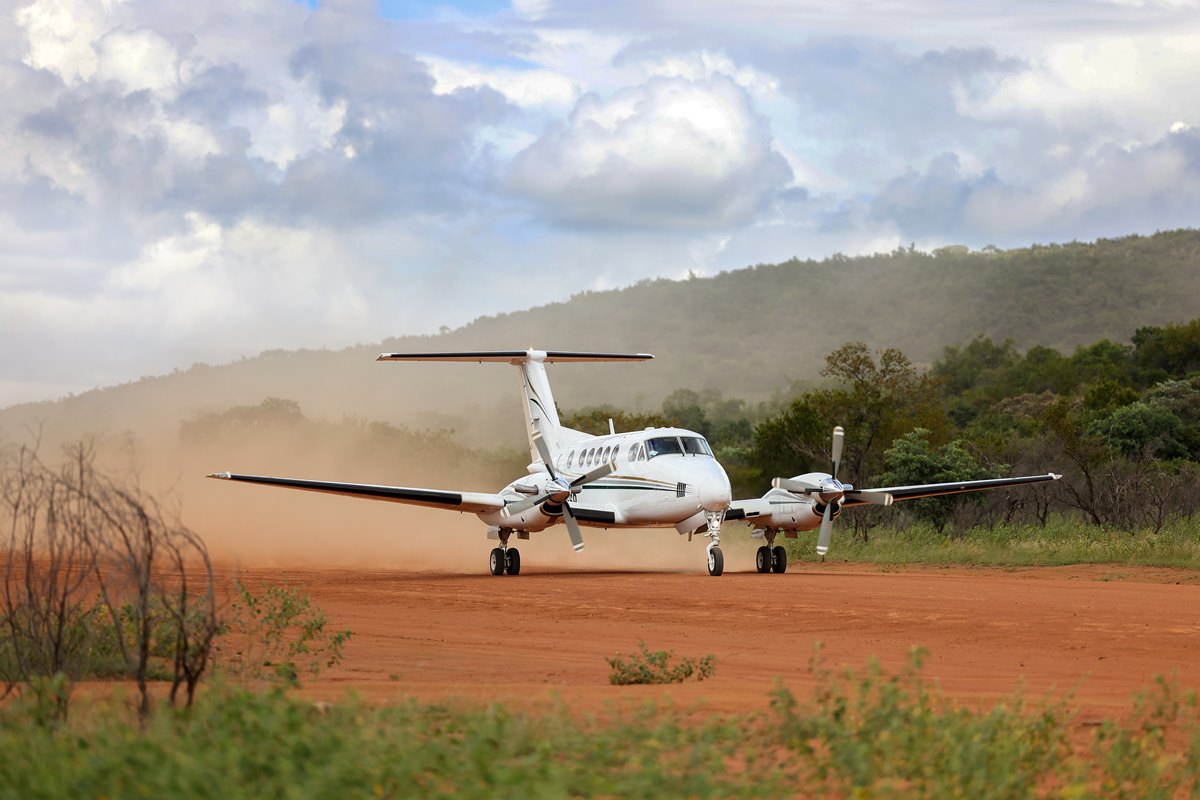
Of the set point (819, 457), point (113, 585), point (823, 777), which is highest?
point (819, 457)

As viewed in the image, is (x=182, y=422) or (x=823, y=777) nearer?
(x=823, y=777)

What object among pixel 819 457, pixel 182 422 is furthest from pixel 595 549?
pixel 182 422

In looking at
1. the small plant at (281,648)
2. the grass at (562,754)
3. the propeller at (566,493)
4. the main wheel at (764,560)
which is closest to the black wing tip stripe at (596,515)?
the propeller at (566,493)

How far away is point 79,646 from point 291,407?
5265cm

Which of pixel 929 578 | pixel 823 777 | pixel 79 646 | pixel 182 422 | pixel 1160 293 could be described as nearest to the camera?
pixel 823 777

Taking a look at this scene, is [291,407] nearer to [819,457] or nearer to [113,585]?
[819,457]

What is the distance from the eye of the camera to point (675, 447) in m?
29.2

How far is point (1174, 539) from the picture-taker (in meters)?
31.2

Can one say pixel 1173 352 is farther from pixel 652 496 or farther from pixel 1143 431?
pixel 652 496

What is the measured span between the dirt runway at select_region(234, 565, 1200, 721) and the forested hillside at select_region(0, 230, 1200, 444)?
73871 mm

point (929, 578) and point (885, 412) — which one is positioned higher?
point (885, 412)

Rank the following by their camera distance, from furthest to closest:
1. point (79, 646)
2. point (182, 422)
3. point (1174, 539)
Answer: point (182, 422) → point (1174, 539) → point (79, 646)

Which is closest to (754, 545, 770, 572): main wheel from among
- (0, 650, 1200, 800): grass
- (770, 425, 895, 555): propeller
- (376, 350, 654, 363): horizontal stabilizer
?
(770, 425, 895, 555): propeller

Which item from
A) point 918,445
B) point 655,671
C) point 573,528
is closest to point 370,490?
point 573,528
